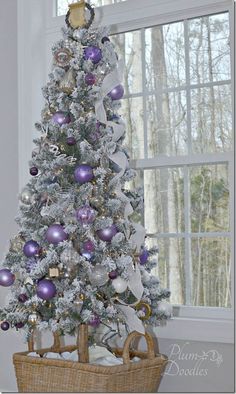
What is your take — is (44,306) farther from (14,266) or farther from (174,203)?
(174,203)

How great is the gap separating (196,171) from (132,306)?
37.2 inches

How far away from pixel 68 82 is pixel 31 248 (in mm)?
733

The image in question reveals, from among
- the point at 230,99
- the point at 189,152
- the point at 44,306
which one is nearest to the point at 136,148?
the point at 189,152

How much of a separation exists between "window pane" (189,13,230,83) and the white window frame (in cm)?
6

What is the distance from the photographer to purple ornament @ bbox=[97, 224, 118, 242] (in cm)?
296

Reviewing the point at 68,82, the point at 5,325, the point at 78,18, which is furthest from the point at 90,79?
the point at 5,325

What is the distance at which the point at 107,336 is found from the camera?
11.8 ft

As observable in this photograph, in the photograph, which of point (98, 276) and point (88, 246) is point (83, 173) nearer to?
point (88, 246)

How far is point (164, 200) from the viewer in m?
3.81

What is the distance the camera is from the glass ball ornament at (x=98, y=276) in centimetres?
291

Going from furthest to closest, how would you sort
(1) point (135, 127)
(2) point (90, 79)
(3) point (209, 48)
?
1. (1) point (135, 127)
2. (3) point (209, 48)
3. (2) point (90, 79)

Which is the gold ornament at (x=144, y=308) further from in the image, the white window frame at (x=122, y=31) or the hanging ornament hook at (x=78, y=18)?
the hanging ornament hook at (x=78, y=18)

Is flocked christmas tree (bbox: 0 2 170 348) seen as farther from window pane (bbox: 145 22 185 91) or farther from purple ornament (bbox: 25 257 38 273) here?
window pane (bbox: 145 22 185 91)

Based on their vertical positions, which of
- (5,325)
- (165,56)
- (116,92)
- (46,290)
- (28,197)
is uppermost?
(165,56)
